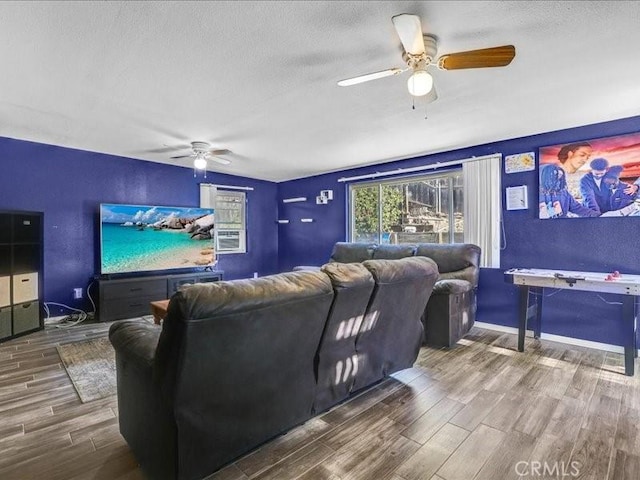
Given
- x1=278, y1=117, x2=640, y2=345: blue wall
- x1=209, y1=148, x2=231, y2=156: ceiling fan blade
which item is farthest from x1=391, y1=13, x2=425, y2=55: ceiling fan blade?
x1=209, y1=148, x2=231, y2=156: ceiling fan blade

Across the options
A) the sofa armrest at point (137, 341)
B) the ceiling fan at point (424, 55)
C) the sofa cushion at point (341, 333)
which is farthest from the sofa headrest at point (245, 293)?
the ceiling fan at point (424, 55)

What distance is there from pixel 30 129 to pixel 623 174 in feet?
20.5

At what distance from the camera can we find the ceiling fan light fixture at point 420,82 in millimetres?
1958

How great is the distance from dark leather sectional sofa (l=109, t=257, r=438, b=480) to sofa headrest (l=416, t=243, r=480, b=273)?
6.86 ft

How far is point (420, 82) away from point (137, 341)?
2.16 meters

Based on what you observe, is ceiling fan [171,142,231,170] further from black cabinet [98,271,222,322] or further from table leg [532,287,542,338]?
table leg [532,287,542,338]

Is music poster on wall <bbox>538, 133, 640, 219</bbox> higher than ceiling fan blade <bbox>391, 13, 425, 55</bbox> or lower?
lower

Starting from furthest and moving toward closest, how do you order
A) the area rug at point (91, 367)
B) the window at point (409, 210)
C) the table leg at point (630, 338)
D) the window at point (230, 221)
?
the window at point (230, 221)
the window at point (409, 210)
the table leg at point (630, 338)
the area rug at point (91, 367)

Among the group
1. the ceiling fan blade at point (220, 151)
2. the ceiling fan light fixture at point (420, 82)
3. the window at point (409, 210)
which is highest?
the ceiling fan blade at point (220, 151)

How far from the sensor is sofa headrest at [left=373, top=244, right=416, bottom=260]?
14.5 feet

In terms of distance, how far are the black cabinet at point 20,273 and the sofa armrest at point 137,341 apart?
2.77 metres

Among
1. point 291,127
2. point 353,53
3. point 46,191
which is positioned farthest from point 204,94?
point 46,191

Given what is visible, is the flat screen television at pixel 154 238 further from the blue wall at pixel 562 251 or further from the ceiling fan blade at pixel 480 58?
the ceiling fan blade at pixel 480 58

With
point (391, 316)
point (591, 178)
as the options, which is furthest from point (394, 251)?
point (391, 316)
